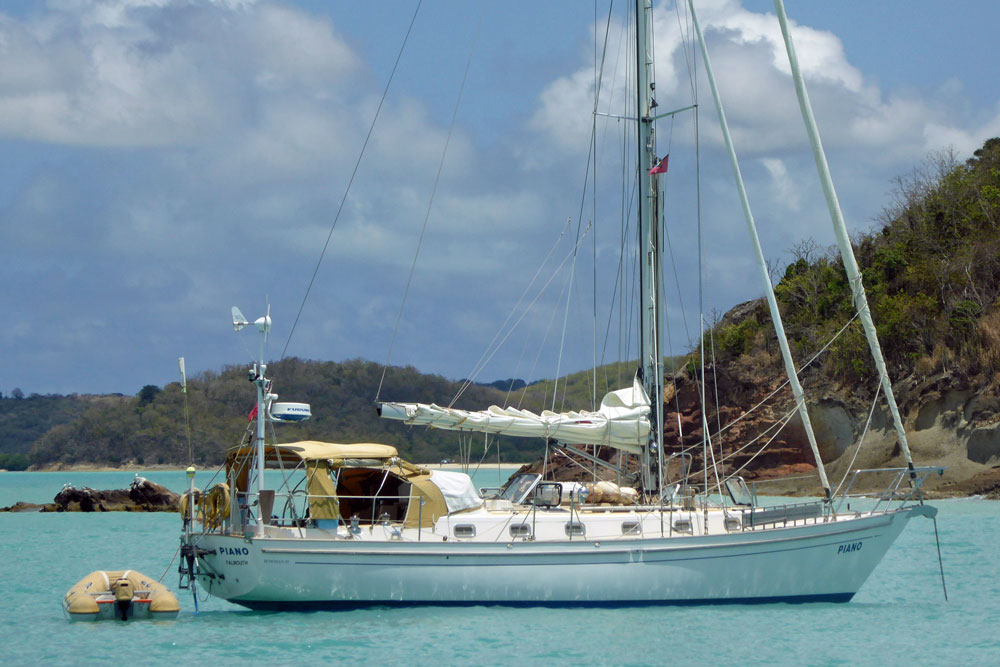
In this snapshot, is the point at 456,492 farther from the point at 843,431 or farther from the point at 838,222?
the point at 843,431

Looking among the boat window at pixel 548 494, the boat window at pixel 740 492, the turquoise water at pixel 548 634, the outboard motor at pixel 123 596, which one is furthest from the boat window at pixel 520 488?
the outboard motor at pixel 123 596

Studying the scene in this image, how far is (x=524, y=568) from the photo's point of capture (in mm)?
19016

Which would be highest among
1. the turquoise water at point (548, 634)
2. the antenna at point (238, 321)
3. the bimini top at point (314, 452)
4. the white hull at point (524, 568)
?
the antenna at point (238, 321)

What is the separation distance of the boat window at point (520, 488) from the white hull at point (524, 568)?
6.27 feet

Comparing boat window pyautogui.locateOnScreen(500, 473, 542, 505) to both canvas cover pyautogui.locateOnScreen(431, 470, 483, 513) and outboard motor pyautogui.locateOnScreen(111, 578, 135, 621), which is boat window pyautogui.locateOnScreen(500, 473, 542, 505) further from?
outboard motor pyautogui.locateOnScreen(111, 578, 135, 621)

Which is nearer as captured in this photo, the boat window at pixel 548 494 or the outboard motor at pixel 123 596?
the outboard motor at pixel 123 596

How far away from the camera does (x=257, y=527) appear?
1886 cm

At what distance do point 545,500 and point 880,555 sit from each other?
6378mm

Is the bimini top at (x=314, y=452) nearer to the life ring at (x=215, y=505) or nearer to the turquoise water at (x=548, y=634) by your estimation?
the life ring at (x=215, y=505)

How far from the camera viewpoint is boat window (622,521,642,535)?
19578 millimetres

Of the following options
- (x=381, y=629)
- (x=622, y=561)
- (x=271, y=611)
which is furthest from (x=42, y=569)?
(x=622, y=561)

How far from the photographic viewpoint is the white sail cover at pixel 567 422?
2148 cm

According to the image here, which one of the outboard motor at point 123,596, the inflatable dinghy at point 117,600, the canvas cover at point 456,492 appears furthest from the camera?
the canvas cover at point 456,492

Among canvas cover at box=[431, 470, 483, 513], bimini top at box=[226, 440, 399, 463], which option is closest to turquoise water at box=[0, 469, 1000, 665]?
canvas cover at box=[431, 470, 483, 513]
